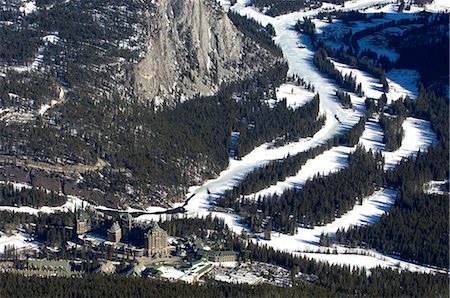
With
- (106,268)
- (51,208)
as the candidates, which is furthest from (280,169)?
(106,268)

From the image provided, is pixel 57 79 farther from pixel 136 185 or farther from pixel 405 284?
pixel 405 284

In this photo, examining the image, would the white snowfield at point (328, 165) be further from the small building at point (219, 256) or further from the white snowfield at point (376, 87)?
the small building at point (219, 256)

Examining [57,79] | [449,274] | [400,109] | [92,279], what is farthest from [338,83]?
[92,279]

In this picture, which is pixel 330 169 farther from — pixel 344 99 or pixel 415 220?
pixel 344 99

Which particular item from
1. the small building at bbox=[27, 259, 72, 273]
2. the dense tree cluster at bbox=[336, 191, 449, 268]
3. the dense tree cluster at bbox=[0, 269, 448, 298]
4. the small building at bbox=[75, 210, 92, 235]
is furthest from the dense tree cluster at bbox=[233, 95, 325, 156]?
the small building at bbox=[27, 259, 72, 273]

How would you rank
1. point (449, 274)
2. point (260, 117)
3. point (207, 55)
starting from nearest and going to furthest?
point (449, 274) → point (260, 117) → point (207, 55)

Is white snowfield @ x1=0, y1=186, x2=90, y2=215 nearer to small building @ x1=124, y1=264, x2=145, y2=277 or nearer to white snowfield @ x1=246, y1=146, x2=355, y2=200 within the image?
small building @ x1=124, y1=264, x2=145, y2=277
